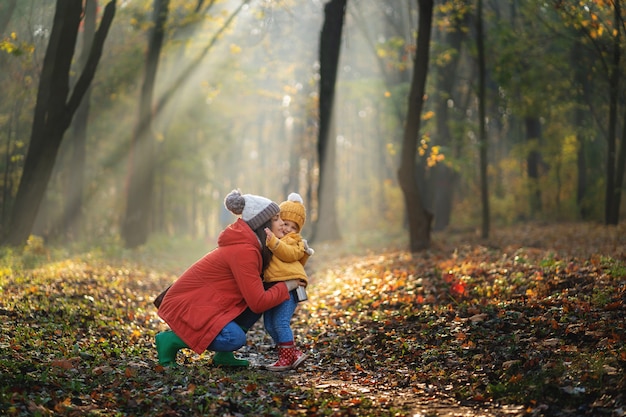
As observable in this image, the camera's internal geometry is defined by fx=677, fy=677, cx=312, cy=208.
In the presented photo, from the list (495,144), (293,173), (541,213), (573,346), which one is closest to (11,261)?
(573,346)

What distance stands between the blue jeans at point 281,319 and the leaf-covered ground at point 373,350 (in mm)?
388

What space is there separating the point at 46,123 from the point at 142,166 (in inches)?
370

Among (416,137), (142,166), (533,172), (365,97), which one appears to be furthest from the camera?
(365,97)

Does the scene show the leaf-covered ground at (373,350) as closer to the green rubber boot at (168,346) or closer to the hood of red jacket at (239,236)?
the green rubber boot at (168,346)

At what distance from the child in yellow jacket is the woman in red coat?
0.37ft

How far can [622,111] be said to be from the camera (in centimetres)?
2195

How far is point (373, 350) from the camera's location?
7922mm

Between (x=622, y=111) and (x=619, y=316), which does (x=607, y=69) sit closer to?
(x=622, y=111)

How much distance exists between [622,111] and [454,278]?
14035mm

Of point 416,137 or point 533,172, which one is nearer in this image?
point 416,137

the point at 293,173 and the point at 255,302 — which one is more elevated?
the point at 293,173

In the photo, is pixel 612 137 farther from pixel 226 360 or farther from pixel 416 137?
pixel 226 360

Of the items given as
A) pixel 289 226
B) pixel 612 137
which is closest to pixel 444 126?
pixel 612 137

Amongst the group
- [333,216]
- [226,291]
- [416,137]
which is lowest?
[226,291]
